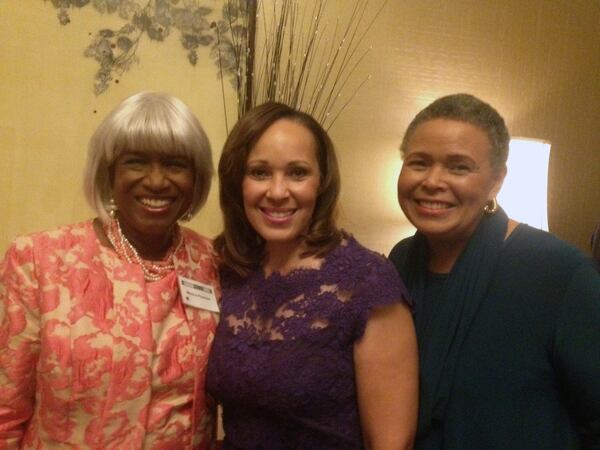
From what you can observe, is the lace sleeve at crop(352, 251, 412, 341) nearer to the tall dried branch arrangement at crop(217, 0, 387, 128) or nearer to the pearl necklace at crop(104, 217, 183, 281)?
the pearl necklace at crop(104, 217, 183, 281)

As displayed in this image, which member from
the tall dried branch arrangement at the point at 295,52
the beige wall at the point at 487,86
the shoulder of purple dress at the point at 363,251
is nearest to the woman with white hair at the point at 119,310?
the shoulder of purple dress at the point at 363,251

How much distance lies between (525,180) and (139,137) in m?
1.51

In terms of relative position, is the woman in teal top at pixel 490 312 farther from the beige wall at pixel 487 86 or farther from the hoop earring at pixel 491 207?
the beige wall at pixel 487 86

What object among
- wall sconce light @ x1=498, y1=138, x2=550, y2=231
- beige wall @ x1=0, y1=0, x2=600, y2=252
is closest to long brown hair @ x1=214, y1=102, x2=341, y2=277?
beige wall @ x1=0, y1=0, x2=600, y2=252

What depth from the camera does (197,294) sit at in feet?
4.52

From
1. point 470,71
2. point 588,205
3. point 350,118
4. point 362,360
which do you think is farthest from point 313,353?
point 588,205

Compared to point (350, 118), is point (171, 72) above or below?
above

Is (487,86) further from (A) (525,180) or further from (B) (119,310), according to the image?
(B) (119,310)

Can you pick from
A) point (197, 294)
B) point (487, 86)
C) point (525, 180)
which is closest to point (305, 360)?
point (197, 294)

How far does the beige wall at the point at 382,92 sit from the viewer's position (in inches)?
79.1

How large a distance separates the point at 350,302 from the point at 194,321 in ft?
1.35

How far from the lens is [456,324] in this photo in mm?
1227

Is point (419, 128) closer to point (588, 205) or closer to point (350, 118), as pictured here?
point (350, 118)

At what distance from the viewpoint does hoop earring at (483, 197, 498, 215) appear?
1.33 meters
